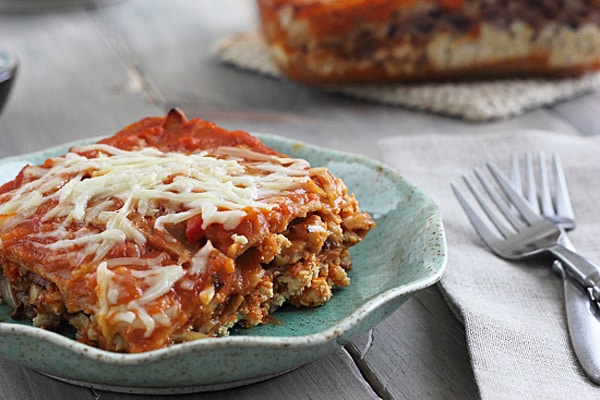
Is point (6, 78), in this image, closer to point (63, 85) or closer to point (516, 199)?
point (63, 85)

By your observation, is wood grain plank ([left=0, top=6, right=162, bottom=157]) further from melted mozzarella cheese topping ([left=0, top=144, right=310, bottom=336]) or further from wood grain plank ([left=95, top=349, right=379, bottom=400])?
wood grain plank ([left=95, top=349, right=379, bottom=400])

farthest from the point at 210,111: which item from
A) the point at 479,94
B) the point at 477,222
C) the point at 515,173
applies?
the point at 477,222

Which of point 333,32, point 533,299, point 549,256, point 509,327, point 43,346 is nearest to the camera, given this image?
point 43,346

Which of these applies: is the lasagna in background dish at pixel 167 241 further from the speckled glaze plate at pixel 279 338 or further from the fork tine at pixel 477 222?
the fork tine at pixel 477 222

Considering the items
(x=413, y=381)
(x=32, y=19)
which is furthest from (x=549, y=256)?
(x=32, y=19)

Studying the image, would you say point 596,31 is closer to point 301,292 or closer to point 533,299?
point 533,299

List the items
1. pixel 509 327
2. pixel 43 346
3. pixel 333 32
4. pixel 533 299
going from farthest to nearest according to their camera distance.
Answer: pixel 333 32
pixel 533 299
pixel 509 327
pixel 43 346

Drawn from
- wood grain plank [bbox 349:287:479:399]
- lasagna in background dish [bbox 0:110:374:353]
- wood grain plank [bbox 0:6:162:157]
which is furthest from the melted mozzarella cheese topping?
wood grain plank [bbox 0:6:162:157]
